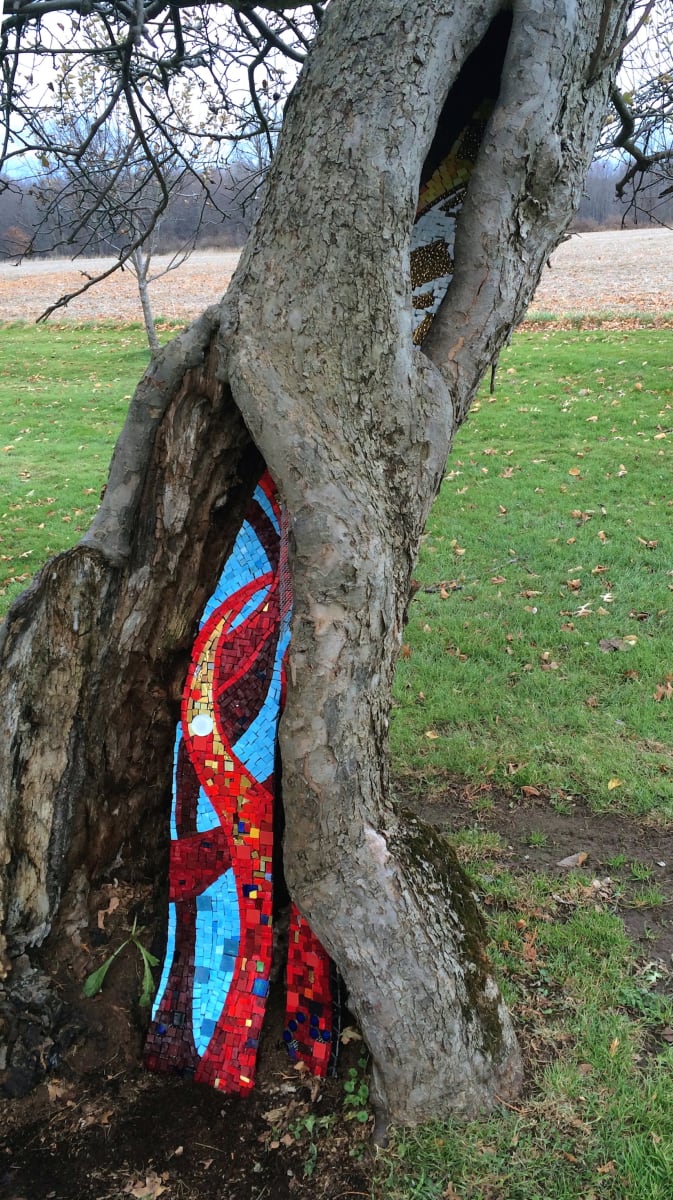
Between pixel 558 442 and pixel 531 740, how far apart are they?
659 centimetres

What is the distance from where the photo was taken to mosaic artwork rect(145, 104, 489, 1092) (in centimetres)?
263

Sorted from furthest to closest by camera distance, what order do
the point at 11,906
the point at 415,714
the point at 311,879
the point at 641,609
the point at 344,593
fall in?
the point at 641,609, the point at 415,714, the point at 11,906, the point at 311,879, the point at 344,593

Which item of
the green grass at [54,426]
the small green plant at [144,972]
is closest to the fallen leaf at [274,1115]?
the small green plant at [144,972]

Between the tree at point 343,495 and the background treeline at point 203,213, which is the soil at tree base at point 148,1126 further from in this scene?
the background treeline at point 203,213

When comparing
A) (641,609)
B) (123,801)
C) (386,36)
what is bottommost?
(641,609)

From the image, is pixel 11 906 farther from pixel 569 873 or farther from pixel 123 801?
pixel 569 873

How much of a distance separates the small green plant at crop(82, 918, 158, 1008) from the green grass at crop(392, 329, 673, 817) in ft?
6.14

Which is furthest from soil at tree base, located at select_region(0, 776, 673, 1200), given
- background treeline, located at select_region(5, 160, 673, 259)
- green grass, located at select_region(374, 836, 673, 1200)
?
background treeline, located at select_region(5, 160, 673, 259)

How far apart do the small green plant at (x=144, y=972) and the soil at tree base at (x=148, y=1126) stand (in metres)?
0.03

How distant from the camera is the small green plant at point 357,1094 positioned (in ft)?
8.00

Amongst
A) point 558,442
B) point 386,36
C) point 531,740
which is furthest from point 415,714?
point 558,442

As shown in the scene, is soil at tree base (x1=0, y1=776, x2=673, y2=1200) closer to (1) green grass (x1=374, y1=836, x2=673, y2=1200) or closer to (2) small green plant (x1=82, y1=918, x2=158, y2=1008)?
(2) small green plant (x1=82, y1=918, x2=158, y2=1008)

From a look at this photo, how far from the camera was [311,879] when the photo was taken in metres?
2.30

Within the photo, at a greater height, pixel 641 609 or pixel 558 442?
pixel 558 442
